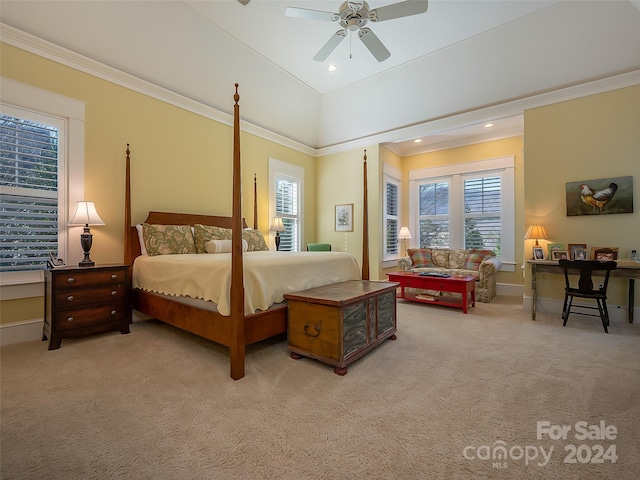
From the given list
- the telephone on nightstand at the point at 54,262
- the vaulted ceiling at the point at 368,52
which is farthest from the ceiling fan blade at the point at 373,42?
the telephone on nightstand at the point at 54,262

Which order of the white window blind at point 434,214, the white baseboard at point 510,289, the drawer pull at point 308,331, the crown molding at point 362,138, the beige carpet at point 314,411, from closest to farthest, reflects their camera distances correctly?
the beige carpet at point 314,411, the drawer pull at point 308,331, the crown molding at point 362,138, the white baseboard at point 510,289, the white window blind at point 434,214

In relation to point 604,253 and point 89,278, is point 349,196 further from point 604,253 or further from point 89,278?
point 89,278

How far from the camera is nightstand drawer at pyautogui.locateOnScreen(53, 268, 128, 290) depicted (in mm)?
2758

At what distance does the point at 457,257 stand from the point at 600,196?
2.31m

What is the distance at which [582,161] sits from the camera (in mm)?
3977

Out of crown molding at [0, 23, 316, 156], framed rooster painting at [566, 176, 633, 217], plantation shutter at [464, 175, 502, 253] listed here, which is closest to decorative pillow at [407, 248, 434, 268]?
plantation shutter at [464, 175, 502, 253]

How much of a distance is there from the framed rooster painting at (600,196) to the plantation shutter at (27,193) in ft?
21.1

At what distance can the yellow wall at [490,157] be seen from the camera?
5.56 meters

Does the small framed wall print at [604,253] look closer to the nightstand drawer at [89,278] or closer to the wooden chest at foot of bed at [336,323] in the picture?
the wooden chest at foot of bed at [336,323]

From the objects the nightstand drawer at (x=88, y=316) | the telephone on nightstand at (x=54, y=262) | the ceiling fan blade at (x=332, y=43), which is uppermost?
the ceiling fan blade at (x=332, y=43)

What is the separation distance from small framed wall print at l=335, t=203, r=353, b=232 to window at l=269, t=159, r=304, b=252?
83 centimetres

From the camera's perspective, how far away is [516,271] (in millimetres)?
5582

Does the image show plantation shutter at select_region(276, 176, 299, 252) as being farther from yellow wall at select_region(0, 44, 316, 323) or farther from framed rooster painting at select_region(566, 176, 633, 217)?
framed rooster painting at select_region(566, 176, 633, 217)

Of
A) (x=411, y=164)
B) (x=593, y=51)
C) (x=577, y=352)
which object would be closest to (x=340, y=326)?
(x=577, y=352)
